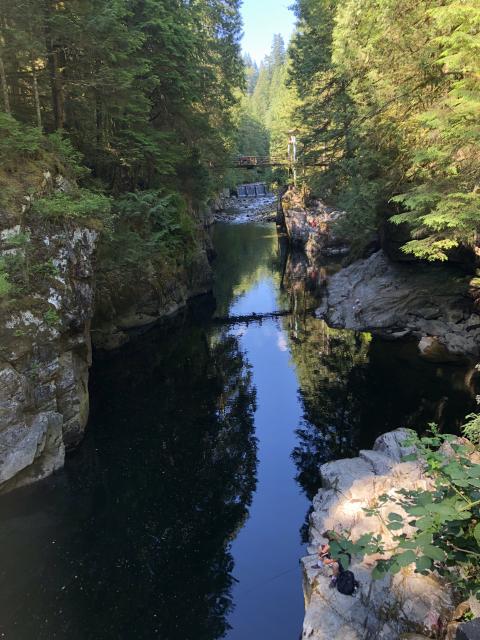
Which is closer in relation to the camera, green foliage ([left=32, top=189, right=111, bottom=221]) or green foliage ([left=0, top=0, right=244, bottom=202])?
green foliage ([left=32, top=189, right=111, bottom=221])

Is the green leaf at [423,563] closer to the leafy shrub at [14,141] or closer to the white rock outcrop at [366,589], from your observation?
the white rock outcrop at [366,589]

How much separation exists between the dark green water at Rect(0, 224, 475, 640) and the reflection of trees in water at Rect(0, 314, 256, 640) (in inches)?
1.1

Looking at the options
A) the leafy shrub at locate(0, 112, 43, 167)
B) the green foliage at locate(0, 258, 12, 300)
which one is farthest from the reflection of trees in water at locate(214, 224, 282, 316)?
the green foliage at locate(0, 258, 12, 300)

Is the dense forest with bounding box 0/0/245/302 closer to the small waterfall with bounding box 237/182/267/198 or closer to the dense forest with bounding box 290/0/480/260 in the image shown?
the dense forest with bounding box 290/0/480/260

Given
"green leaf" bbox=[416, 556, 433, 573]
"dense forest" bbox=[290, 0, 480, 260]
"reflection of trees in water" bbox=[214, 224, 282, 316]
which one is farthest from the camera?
"reflection of trees in water" bbox=[214, 224, 282, 316]

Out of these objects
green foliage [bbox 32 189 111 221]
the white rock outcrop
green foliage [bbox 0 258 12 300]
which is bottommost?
the white rock outcrop

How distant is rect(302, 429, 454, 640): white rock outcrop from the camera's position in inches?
220

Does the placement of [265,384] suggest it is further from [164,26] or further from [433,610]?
[164,26]

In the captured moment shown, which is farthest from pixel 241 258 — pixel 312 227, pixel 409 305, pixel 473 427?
pixel 473 427

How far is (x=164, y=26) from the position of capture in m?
19.1

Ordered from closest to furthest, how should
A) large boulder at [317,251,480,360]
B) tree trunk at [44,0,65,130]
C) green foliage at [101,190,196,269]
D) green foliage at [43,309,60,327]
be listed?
green foliage at [43,309,60,327] → tree trunk at [44,0,65,130] → large boulder at [317,251,480,360] → green foliage at [101,190,196,269]

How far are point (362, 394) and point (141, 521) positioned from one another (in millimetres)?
8635

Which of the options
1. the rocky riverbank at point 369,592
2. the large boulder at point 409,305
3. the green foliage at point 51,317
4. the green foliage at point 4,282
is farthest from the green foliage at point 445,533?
the large boulder at point 409,305

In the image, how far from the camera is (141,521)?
31.4 feet
